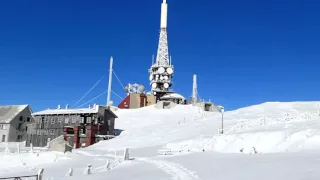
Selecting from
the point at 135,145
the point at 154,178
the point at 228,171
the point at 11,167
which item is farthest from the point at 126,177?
the point at 135,145

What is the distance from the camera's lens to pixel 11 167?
2991 centimetres

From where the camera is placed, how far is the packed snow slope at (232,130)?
2642cm

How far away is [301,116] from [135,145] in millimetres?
20059

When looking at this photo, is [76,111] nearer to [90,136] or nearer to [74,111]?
[74,111]

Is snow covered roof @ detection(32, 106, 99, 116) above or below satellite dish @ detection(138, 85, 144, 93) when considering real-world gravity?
below

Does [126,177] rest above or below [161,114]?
below

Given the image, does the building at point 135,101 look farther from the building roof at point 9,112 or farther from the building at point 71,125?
the building at point 71,125

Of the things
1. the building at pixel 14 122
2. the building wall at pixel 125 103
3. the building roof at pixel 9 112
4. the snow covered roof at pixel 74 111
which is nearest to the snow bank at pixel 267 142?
the snow covered roof at pixel 74 111

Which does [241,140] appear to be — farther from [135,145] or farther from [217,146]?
[135,145]

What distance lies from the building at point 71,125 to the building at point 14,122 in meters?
8.31

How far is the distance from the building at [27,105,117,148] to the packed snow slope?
462 cm

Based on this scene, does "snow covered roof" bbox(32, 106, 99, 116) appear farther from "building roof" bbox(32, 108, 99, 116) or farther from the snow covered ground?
the snow covered ground

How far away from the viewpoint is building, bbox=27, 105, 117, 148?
55.2m

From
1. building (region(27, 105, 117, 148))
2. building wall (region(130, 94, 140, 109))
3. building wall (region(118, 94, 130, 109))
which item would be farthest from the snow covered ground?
building wall (region(118, 94, 130, 109))
